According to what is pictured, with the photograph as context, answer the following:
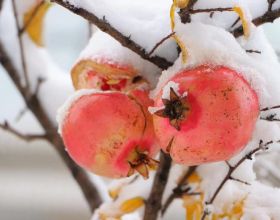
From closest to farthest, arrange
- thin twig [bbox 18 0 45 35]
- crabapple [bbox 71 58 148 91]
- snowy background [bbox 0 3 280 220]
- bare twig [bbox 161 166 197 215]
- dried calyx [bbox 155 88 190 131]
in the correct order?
dried calyx [bbox 155 88 190 131] → crabapple [bbox 71 58 148 91] → bare twig [bbox 161 166 197 215] → thin twig [bbox 18 0 45 35] → snowy background [bbox 0 3 280 220]

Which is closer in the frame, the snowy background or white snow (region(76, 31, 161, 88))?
white snow (region(76, 31, 161, 88))

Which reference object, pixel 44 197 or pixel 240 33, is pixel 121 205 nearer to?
pixel 240 33

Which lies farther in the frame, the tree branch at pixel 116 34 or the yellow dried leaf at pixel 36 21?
the yellow dried leaf at pixel 36 21

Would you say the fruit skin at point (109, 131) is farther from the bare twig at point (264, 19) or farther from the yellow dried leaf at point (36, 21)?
the yellow dried leaf at point (36, 21)

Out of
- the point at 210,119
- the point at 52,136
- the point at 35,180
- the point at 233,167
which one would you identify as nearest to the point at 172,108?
the point at 210,119

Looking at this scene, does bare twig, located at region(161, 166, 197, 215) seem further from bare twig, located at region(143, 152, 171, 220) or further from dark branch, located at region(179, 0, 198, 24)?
dark branch, located at region(179, 0, 198, 24)

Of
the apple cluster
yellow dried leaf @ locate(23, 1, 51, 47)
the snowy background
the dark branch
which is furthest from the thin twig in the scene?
the snowy background

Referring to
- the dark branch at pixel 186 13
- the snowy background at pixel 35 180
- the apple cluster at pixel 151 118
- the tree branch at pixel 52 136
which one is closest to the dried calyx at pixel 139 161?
the apple cluster at pixel 151 118
